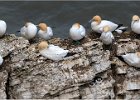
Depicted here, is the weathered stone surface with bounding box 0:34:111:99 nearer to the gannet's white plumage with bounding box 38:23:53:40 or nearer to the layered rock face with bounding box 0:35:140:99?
the layered rock face with bounding box 0:35:140:99

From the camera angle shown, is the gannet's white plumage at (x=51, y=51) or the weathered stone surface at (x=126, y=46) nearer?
the gannet's white plumage at (x=51, y=51)

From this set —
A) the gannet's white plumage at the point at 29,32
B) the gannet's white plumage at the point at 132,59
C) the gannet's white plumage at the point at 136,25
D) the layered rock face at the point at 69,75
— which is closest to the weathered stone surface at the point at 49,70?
the layered rock face at the point at 69,75

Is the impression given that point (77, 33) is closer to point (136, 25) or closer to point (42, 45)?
point (42, 45)

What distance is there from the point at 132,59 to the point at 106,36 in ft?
3.19

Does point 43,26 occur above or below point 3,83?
above

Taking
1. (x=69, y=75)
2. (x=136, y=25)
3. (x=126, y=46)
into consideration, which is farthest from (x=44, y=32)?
(x=136, y=25)

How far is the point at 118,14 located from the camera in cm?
1914

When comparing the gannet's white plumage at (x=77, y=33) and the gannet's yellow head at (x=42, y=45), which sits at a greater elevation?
the gannet's white plumage at (x=77, y=33)

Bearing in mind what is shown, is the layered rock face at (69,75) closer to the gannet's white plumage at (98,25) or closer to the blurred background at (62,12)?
the gannet's white plumage at (98,25)

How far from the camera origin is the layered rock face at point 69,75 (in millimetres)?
11586

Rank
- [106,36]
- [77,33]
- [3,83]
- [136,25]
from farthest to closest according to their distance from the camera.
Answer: [136,25] → [77,33] → [106,36] → [3,83]

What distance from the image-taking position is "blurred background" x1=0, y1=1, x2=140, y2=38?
18672 mm

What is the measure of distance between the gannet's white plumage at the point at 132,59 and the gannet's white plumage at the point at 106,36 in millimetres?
673

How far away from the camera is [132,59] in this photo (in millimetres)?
12383
